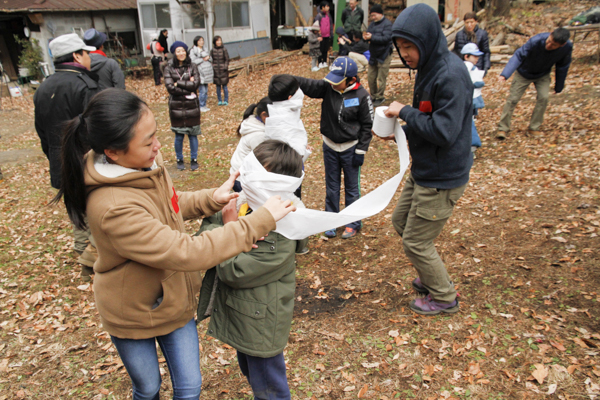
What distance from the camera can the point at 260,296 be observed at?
7.23 feet

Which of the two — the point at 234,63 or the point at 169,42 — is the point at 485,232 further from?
the point at 169,42

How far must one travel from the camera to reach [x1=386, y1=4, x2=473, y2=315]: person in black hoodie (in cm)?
299

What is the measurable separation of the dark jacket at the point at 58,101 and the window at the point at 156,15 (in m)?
17.7

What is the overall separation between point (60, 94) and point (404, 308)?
435 cm

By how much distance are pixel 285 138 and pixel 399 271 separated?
2.03m

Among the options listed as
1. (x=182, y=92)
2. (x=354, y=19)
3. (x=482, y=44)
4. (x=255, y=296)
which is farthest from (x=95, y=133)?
(x=354, y=19)

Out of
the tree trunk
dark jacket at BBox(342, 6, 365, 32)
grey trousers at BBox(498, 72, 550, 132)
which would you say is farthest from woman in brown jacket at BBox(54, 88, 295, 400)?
the tree trunk

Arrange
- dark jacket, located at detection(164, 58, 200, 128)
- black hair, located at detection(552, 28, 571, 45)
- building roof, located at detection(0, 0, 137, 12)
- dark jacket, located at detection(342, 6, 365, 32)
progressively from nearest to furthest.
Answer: black hair, located at detection(552, 28, 571, 45) < dark jacket, located at detection(164, 58, 200, 128) < dark jacket, located at detection(342, 6, 365, 32) < building roof, located at detection(0, 0, 137, 12)

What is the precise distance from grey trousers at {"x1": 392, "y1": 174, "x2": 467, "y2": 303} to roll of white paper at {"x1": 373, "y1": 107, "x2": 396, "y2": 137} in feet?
1.65

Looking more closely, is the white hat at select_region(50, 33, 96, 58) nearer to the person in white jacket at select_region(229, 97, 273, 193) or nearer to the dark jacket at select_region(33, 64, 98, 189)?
the dark jacket at select_region(33, 64, 98, 189)

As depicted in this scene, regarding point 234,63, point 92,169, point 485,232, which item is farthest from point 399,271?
point 234,63

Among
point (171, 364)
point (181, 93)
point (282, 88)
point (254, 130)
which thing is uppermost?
point (282, 88)

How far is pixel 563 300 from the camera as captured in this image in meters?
3.79

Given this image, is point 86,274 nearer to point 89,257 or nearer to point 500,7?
point 89,257
